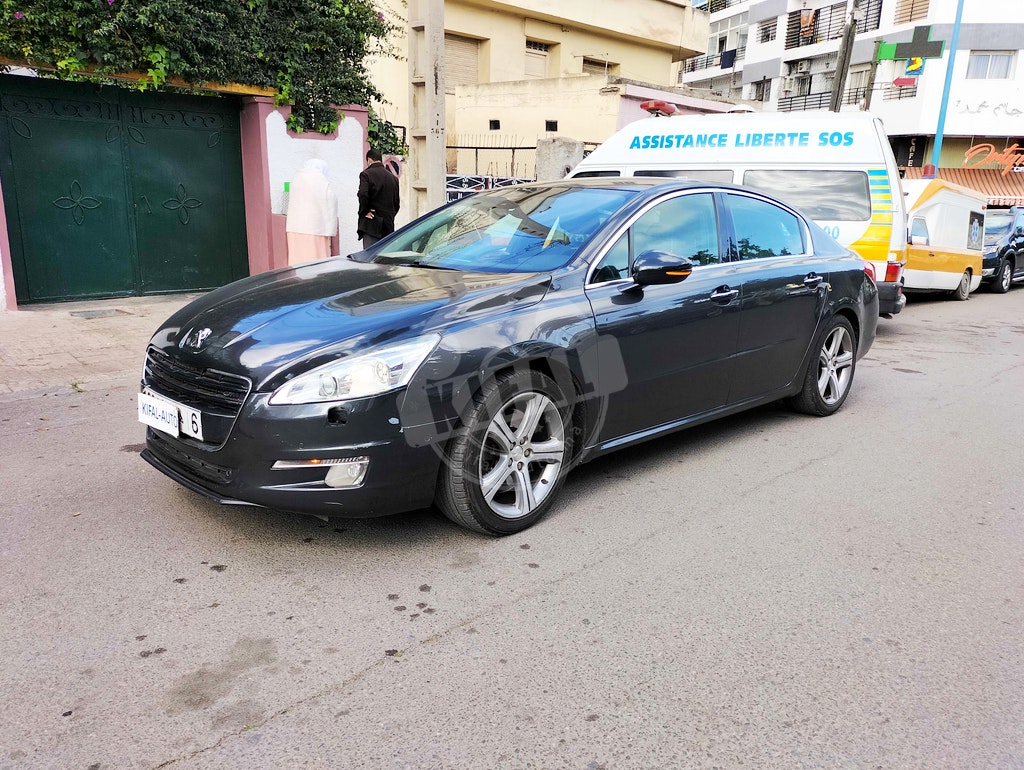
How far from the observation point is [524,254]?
13.8 ft

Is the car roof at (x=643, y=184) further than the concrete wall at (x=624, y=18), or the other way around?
the concrete wall at (x=624, y=18)

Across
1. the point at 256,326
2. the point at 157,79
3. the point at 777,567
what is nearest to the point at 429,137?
the point at 157,79

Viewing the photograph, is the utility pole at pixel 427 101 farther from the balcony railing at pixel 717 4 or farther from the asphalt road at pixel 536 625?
the balcony railing at pixel 717 4

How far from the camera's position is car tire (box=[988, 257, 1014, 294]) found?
15859 mm

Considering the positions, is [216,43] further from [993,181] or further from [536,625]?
[993,181]

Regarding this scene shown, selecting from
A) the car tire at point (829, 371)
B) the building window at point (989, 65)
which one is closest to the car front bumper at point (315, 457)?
the car tire at point (829, 371)

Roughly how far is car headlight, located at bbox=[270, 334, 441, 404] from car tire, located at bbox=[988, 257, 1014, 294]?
52.6 feet

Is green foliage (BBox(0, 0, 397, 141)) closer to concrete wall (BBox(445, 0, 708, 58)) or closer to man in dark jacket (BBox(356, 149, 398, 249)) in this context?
man in dark jacket (BBox(356, 149, 398, 249))

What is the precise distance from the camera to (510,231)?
446 centimetres

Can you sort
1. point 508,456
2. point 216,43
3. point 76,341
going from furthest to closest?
point 216,43
point 76,341
point 508,456

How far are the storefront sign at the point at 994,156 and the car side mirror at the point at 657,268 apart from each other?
119 ft

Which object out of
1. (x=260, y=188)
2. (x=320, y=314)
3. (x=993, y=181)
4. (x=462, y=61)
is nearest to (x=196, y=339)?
(x=320, y=314)

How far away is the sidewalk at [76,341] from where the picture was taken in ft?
21.3

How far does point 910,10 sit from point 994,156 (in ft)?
24.5
